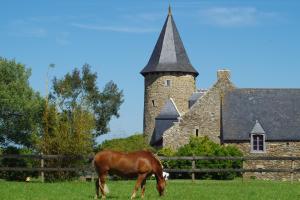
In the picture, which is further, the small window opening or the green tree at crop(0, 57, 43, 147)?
the small window opening

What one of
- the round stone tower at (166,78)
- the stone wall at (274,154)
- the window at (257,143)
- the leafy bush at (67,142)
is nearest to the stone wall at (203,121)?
the stone wall at (274,154)

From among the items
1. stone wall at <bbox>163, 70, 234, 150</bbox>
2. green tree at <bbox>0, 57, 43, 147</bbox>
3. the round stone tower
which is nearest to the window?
stone wall at <bbox>163, 70, 234, 150</bbox>

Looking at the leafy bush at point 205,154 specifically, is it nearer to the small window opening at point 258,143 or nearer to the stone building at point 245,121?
the small window opening at point 258,143

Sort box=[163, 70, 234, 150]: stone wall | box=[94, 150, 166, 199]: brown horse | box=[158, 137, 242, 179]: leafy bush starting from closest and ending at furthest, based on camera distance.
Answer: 1. box=[94, 150, 166, 199]: brown horse
2. box=[158, 137, 242, 179]: leafy bush
3. box=[163, 70, 234, 150]: stone wall

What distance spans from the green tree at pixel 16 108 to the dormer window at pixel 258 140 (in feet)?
47.3

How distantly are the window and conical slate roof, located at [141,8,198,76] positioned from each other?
14681 mm

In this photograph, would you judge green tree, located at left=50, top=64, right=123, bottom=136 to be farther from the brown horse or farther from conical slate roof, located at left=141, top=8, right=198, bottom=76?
the brown horse

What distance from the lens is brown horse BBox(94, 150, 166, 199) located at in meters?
16.9

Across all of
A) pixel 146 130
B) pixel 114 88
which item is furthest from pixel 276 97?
pixel 114 88

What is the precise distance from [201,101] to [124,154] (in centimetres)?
2958

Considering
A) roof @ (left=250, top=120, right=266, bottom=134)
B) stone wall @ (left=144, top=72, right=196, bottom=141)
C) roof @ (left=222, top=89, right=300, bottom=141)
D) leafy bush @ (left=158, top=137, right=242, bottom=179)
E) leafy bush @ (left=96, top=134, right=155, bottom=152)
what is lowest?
leafy bush @ (left=158, top=137, right=242, bottom=179)

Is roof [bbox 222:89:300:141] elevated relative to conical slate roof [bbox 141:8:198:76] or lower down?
lower down

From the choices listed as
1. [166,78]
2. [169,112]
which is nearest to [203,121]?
[169,112]

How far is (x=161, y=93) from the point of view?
55.8 meters
